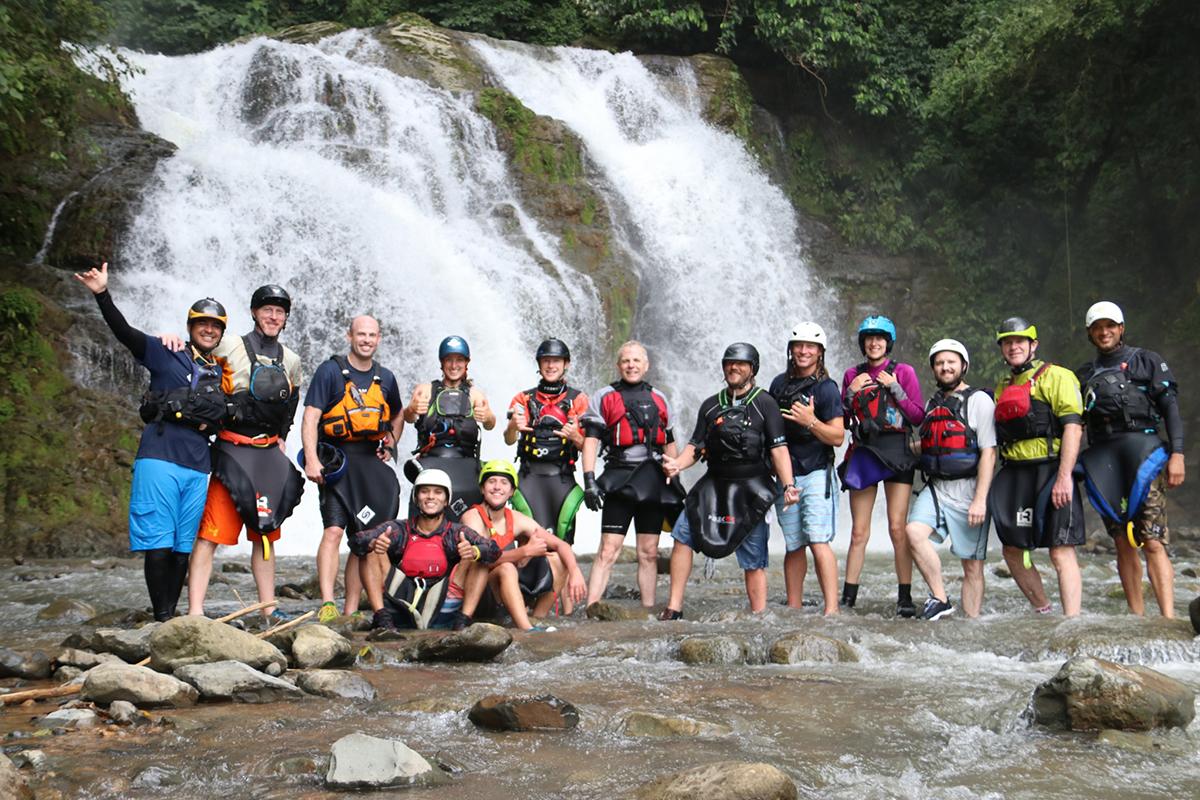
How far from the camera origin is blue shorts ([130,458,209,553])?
5.44 m

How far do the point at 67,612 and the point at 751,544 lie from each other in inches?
179

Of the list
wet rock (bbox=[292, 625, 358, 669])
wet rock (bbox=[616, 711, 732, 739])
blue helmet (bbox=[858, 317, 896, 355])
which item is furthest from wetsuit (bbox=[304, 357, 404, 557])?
blue helmet (bbox=[858, 317, 896, 355])

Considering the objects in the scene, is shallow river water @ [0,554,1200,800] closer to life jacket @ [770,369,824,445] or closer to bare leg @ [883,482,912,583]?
bare leg @ [883,482,912,583]

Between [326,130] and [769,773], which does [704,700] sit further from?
[326,130]

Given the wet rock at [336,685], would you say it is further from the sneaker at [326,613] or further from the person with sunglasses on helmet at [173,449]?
the sneaker at [326,613]

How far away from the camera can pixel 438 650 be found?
→ 5.06 metres

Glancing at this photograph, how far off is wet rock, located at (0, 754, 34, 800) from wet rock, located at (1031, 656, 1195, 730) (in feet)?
11.3

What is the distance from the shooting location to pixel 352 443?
6.37 m

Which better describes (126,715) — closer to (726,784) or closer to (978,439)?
(726,784)

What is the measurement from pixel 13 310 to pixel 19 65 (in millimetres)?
3051

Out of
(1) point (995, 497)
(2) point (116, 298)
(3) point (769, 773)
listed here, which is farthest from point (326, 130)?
(3) point (769, 773)

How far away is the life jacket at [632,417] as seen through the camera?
673 centimetres

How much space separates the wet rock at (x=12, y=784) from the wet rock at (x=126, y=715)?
2.77 ft

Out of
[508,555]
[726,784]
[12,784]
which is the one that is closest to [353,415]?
[508,555]
